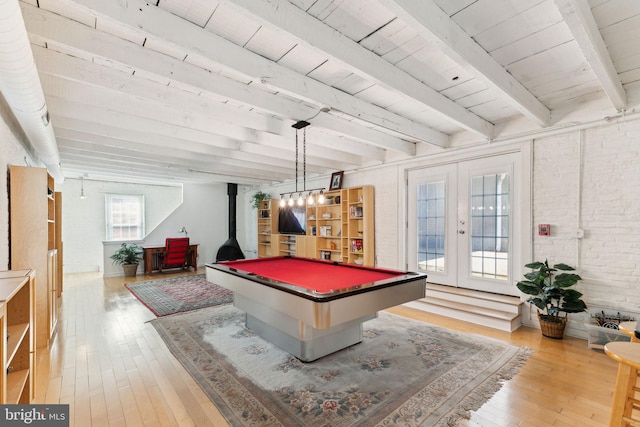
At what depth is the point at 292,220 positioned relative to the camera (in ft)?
25.6

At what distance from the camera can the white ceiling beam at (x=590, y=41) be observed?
1643mm

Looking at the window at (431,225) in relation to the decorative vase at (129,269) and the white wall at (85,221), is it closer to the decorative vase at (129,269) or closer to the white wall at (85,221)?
the decorative vase at (129,269)

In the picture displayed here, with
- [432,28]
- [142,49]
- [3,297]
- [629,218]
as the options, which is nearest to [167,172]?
[142,49]

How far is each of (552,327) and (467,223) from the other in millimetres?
1668

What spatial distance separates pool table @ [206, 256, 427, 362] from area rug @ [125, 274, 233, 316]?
144 centimetres

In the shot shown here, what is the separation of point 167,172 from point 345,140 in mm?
4365

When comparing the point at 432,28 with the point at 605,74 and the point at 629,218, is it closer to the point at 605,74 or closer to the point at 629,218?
the point at 605,74

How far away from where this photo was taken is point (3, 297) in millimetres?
1474

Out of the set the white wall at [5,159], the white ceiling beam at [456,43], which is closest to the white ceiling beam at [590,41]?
the white ceiling beam at [456,43]

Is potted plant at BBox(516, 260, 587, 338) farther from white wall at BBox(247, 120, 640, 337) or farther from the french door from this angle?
the french door

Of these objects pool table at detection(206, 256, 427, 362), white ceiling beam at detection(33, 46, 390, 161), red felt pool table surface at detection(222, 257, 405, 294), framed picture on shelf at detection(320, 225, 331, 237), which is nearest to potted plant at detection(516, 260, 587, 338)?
pool table at detection(206, 256, 427, 362)

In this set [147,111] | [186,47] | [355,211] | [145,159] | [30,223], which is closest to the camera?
[186,47]

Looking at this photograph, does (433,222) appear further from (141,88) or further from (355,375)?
(141,88)

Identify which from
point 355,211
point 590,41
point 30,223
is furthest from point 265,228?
point 590,41
